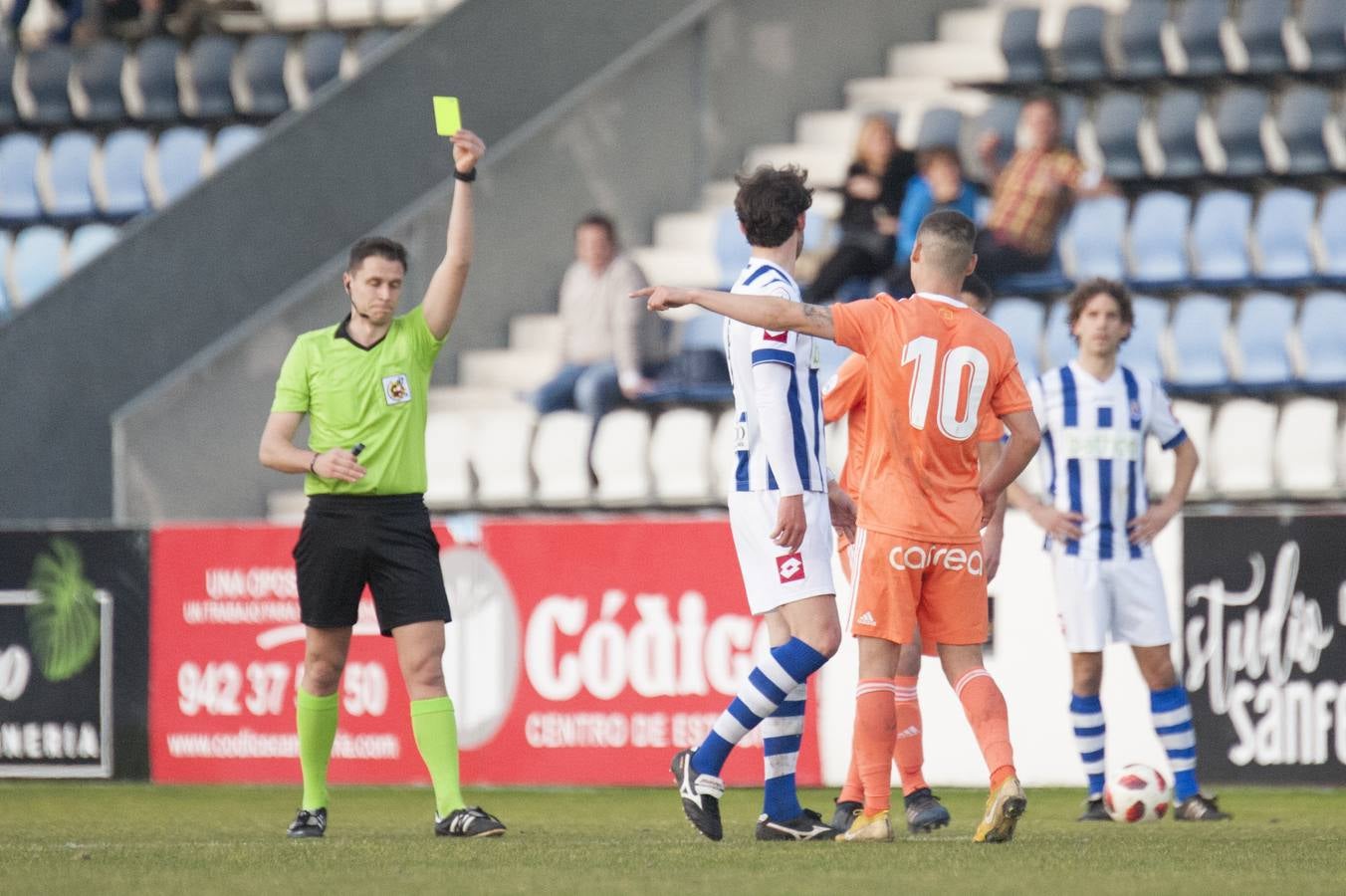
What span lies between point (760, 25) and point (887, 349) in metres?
A: 10.1

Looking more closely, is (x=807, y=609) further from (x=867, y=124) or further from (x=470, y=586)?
(x=867, y=124)

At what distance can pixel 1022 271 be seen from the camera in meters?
14.1

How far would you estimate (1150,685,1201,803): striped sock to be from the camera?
8.77 metres

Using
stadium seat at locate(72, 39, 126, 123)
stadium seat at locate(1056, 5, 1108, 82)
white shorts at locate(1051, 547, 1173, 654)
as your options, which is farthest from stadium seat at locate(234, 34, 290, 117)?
white shorts at locate(1051, 547, 1173, 654)

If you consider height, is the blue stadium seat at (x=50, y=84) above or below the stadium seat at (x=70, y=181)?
above

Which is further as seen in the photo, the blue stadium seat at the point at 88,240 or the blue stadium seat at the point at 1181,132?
the blue stadium seat at the point at 88,240

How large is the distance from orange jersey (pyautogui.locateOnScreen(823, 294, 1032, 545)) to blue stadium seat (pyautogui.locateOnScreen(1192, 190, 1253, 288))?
24.6 ft

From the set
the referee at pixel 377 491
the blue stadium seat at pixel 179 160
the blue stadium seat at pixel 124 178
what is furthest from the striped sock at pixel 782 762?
the blue stadium seat at pixel 124 178

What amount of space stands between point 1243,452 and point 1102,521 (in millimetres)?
4015

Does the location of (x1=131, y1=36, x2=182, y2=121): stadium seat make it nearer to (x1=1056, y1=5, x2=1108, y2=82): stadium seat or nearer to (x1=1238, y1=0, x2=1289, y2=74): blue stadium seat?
(x1=1056, y1=5, x2=1108, y2=82): stadium seat

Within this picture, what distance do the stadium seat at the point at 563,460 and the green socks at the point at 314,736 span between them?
19.6 ft

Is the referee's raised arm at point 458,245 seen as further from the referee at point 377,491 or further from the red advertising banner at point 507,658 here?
the red advertising banner at point 507,658

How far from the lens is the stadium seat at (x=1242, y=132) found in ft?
47.1

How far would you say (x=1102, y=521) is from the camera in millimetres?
8914
